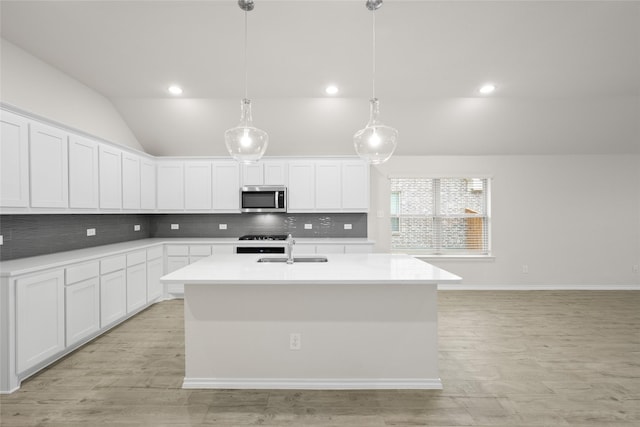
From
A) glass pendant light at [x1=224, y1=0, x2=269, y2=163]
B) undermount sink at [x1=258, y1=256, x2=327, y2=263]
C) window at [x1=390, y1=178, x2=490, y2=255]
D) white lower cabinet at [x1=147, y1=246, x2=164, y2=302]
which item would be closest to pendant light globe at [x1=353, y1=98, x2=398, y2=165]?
glass pendant light at [x1=224, y1=0, x2=269, y2=163]

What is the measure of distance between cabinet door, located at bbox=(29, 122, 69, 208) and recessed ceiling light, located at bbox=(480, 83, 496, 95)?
5.01m

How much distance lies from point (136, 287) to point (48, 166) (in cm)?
185

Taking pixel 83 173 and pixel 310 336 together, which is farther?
pixel 83 173

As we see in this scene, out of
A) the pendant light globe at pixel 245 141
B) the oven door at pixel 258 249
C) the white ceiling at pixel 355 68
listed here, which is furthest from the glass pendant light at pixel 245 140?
the oven door at pixel 258 249

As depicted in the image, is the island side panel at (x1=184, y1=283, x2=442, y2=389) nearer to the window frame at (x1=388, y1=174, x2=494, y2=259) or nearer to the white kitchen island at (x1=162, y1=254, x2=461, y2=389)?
the white kitchen island at (x1=162, y1=254, x2=461, y2=389)

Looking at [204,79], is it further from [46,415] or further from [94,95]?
[46,415]

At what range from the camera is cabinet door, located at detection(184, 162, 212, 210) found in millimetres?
5551

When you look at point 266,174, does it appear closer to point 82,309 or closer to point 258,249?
point 258,249

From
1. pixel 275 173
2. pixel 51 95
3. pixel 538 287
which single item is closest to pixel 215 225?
pixel 275 173

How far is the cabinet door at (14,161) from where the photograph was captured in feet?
8.81

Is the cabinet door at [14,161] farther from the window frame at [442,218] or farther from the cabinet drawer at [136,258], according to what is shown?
the window frame at [442,218]

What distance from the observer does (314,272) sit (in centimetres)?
257

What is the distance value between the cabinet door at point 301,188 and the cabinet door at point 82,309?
2951mm

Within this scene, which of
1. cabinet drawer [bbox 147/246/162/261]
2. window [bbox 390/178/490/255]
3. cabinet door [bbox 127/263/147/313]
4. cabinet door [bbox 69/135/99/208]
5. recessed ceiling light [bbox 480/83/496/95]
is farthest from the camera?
window [bbox 390/178/490/255]
